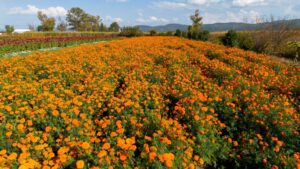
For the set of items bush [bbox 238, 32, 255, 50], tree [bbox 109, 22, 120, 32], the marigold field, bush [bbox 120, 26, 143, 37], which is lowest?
Result: the marigold field

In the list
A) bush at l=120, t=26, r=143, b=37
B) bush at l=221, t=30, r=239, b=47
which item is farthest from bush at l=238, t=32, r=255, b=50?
bush at l=120, t=26, r=143, b=37

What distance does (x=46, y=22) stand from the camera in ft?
232

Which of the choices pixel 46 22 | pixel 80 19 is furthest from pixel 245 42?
pixel 80 19

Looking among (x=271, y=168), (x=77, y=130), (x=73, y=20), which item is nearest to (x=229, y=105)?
(x=271, y=168)

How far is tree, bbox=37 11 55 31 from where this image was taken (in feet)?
230

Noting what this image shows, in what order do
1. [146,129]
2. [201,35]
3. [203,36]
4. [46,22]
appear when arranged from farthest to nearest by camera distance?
[46,22]
[201,35]
[203,36]
[146,129]

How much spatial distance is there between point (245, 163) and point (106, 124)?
2.65 m

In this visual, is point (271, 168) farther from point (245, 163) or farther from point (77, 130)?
point (77, 130)

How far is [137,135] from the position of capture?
4.38 meters

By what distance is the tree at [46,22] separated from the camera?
70.0 meters

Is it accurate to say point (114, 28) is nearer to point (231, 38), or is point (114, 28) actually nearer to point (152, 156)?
point (231, 38)

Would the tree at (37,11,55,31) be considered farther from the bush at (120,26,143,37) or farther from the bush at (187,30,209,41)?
the bush at (187,30,209,41)

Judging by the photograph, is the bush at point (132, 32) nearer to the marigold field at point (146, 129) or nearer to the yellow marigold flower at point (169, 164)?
the marigold field at point (146, 129)

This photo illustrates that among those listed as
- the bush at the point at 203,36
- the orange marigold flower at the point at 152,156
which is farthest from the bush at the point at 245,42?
the orange marigold flower at the point at 152,156
